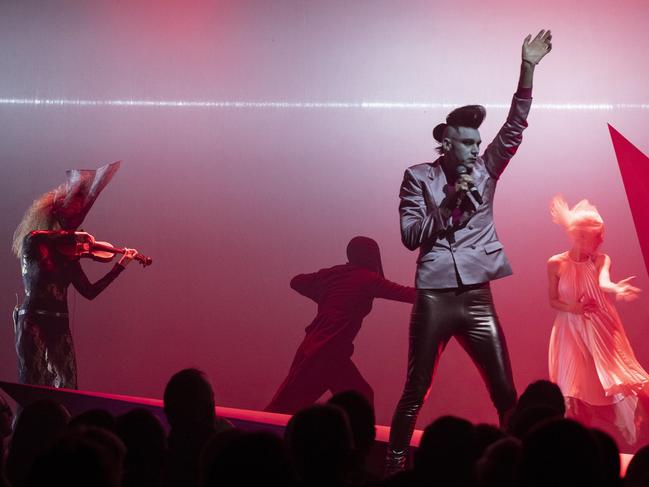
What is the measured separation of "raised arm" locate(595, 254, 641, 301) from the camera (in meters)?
4.97

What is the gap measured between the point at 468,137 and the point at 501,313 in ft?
5.58

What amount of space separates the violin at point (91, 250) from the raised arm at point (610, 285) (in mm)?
2746

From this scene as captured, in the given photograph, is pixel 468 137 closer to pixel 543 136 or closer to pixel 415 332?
pixel 415 332

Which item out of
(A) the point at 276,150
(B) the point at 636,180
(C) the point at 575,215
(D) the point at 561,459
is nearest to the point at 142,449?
(D) the point at 561,459

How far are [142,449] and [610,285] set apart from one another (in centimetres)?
322

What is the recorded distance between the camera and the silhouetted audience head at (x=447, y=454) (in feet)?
7.39

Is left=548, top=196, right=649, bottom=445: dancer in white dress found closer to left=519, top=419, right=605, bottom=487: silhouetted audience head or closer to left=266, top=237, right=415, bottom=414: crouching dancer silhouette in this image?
→ left=266, top=237, right=415, bottom=414: crouching dancer silhouette

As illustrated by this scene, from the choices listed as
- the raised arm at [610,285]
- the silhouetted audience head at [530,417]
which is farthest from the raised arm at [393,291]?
the silhouetted audience head at [530,417]

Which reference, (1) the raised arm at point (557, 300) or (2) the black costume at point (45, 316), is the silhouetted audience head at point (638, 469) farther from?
(2) the black costume at point (45, 316)

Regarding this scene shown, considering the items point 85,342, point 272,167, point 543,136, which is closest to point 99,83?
point 272,167

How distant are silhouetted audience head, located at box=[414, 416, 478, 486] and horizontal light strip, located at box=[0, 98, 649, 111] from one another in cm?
360

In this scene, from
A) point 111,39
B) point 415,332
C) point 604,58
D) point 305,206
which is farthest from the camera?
point 111,39

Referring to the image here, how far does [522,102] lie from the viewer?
4.16 metres

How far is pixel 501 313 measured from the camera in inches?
222
